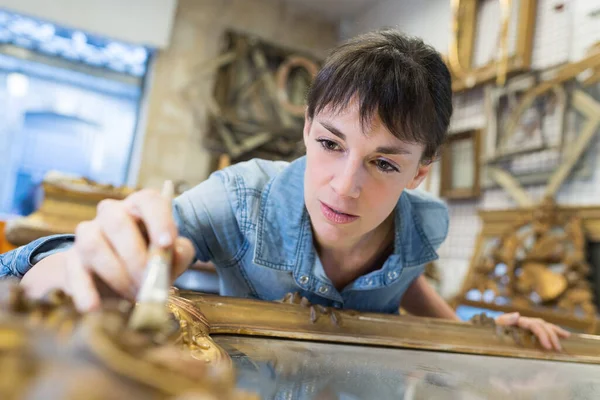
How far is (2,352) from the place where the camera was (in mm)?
201

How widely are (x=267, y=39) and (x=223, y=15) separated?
0.38 meters

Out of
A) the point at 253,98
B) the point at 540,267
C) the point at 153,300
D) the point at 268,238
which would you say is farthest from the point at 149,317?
the point at 253,98

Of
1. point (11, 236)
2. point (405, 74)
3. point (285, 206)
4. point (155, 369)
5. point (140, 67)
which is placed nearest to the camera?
point (155, 369)

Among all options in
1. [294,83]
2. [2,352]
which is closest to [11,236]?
[2,352]

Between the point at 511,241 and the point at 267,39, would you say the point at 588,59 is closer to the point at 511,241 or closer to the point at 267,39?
the point at 511,241

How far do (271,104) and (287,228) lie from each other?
9.92 ft

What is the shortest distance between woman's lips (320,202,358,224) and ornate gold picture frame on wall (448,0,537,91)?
181cm

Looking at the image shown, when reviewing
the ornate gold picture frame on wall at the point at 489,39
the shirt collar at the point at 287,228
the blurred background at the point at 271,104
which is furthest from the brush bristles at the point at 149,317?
the ornate gold picture frame on wall at the point at 489,39

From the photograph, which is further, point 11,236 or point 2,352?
point 11,236

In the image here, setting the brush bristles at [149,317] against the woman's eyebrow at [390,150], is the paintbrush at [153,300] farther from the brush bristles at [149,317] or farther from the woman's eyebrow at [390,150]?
the woman's eyebrow at [390,150]

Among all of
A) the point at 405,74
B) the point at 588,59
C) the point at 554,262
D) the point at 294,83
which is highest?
the point at 294,83

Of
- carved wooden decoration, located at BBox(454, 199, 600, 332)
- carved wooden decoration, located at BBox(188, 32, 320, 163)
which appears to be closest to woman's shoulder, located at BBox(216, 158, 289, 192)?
carved wooden decoration, located at BBox(454, 199, 600, 332)

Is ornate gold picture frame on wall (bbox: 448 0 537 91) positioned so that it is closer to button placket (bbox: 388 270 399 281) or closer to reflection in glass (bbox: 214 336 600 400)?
button placket (bbox: 388 270 399 281)

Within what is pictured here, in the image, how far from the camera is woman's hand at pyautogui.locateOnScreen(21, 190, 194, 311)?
0.35 metres
